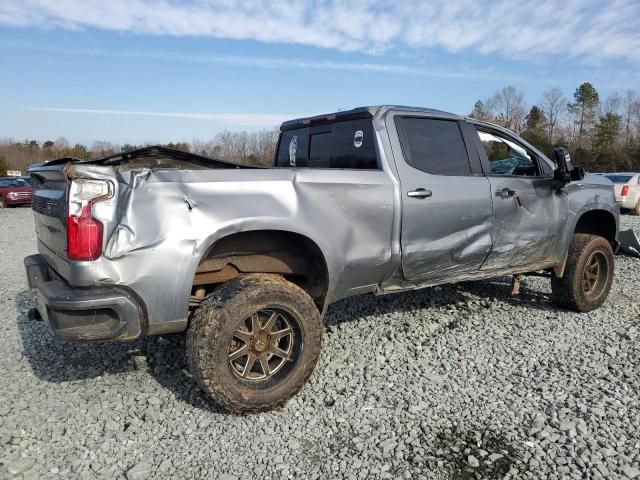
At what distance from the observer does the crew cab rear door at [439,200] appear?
3801 mm

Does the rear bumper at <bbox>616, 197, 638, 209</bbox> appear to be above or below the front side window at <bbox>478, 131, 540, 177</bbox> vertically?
below

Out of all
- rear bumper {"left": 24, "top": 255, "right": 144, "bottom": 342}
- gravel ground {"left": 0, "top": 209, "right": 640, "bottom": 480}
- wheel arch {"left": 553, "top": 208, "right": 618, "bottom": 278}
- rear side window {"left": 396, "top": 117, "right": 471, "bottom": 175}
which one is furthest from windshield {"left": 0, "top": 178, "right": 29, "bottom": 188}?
wheel arch {"left": 553, "top": 208, "right": 618, "bottom": 278}

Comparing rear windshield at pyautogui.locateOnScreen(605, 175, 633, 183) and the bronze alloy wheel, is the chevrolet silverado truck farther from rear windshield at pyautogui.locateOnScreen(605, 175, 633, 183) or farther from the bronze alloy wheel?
rear windshield at pyautogui.locateOnScreen(605, 175, 633, 183)

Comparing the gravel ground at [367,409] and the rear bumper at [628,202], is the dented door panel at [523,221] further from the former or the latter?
the rear bumper at [628,202]

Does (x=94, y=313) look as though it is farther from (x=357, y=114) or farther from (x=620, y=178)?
(x=620, y=178)

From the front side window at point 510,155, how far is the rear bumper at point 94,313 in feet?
10.9

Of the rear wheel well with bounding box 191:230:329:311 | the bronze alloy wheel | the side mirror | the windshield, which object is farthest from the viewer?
the windshield

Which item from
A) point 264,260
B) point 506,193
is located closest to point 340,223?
point 264,260

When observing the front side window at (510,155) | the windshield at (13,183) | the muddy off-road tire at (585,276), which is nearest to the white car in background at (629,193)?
the muddy off-road tire at (585,276)

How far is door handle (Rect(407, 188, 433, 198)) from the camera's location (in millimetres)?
3746

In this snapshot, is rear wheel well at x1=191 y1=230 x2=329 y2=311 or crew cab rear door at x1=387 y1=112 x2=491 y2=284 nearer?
rear wheel well at x1=191 y1=230 x2=329 y2=311

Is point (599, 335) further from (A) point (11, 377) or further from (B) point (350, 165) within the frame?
(A) point (11, 377)

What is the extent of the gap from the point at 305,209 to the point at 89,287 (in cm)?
137

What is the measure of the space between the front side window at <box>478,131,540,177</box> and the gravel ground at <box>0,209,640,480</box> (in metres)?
1.48
